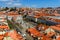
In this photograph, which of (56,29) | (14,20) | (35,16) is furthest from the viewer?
(35,16)

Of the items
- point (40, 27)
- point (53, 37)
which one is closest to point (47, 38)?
point (53, 37)

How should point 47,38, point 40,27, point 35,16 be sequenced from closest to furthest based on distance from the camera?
point 47,38, point 40,27, point 35,16

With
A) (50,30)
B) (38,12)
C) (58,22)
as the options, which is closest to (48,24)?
(58,22)

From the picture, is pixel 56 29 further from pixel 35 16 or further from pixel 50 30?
pixel 35 16

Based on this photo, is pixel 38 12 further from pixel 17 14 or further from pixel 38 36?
pixel 38 36

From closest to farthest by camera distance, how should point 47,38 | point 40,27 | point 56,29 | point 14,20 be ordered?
point 47,38 < point 56,29 < point 40,27 < point 14,20

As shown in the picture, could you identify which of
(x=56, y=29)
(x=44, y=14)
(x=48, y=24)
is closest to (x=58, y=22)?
(x=48, y=24)

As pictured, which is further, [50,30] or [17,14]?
[17,14]

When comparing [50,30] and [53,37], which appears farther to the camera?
[50,30]

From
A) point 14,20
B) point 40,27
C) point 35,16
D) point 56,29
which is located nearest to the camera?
point 56,29
